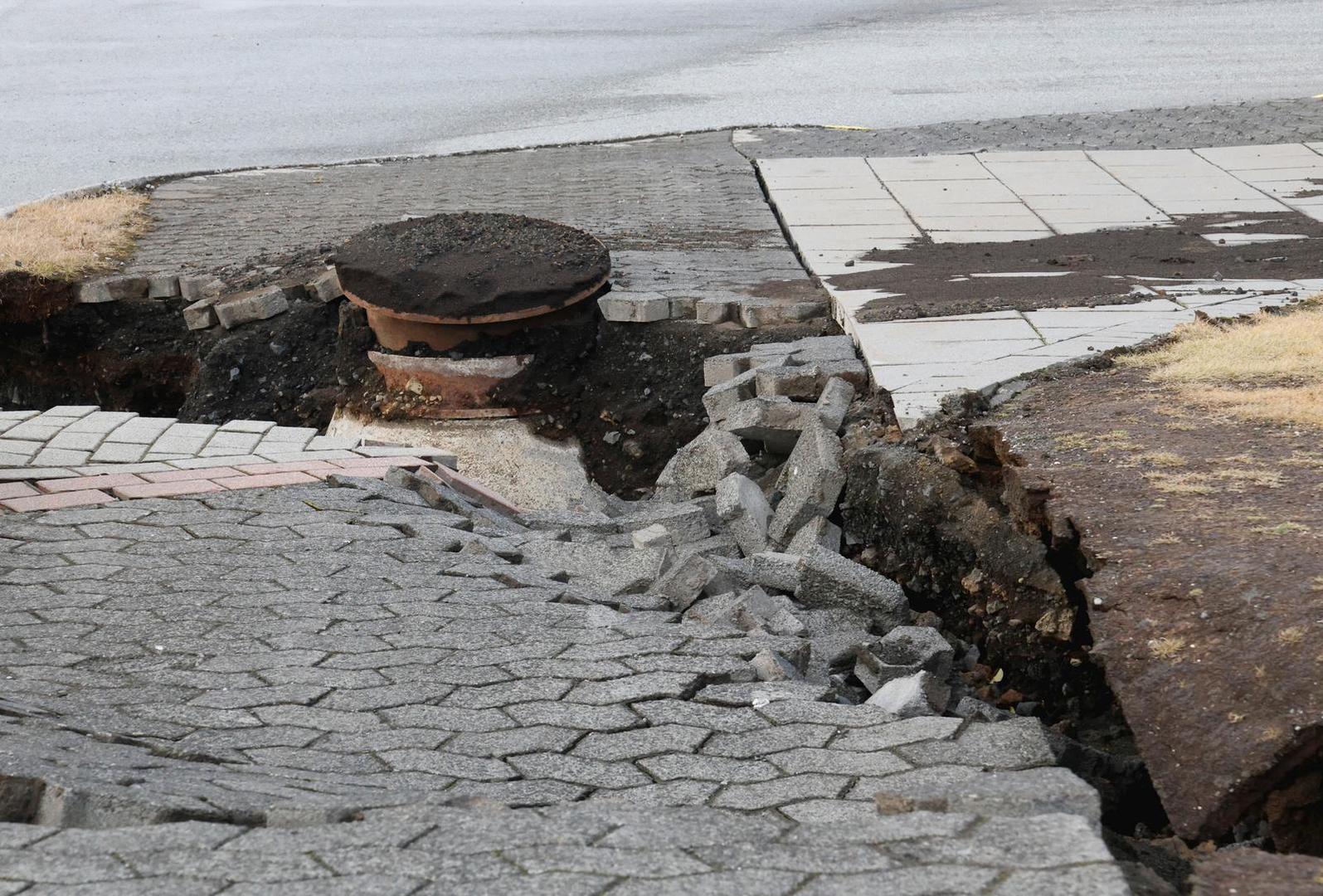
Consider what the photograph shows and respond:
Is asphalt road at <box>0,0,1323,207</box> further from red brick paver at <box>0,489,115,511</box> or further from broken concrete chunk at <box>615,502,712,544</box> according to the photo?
broken concrete chunk at <box>615,502,712,544</box>

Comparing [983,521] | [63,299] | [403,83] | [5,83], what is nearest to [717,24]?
[403,83]

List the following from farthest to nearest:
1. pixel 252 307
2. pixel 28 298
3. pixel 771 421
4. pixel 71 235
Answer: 1. pixel 71 235
2. pixel 28 298
3. pixel 252 307
4. pixel 771 421

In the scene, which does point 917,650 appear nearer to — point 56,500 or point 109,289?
point 56,500

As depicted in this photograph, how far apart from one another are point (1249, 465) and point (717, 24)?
22.3 meters

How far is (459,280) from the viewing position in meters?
7.11

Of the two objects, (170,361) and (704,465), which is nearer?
(704,465)

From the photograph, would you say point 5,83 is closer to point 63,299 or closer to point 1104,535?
point 63,299

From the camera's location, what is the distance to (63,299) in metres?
8.15

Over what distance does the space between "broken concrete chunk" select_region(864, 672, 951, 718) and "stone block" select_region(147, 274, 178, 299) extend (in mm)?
5944

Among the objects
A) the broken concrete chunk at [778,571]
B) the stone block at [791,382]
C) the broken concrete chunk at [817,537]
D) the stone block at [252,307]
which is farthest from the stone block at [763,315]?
the stone block at [252,307]

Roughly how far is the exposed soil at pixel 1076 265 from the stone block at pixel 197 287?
12.3ft

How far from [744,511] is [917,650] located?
1.42 metres

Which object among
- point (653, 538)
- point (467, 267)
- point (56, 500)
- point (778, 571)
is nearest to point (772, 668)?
point (778, 571)

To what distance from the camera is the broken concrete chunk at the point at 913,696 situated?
3553 mm
